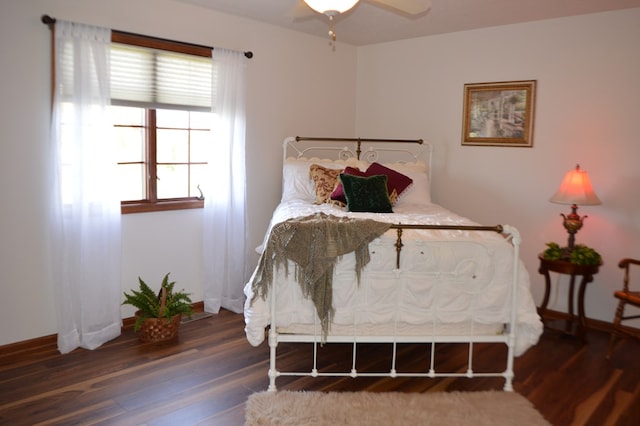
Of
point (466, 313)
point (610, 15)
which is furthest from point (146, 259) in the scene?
point (610, 15)

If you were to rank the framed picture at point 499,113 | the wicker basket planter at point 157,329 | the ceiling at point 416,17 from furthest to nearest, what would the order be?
the framed picture at point 499,113
the ceiling at point 416,17
the wicker basket planter at point 157,329

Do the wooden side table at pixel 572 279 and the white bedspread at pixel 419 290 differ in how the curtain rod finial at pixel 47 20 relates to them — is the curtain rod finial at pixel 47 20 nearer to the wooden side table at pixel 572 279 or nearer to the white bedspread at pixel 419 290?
the white bedspread at pixel 419 290

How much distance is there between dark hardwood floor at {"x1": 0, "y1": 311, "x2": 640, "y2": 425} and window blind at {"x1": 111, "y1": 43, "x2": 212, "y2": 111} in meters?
1.67

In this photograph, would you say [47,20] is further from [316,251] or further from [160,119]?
[316,251]

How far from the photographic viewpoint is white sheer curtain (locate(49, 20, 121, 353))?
323cm

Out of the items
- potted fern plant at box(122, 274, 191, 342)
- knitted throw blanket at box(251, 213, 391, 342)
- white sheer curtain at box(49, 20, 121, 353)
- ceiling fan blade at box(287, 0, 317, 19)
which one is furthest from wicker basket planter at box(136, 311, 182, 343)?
ceiling fan blade at box(287, 0, 317, 19)

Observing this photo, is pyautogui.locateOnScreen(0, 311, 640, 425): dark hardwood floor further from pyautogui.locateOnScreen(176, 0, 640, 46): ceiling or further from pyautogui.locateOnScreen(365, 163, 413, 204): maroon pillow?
pyautogui.locateOnScreen(176, 0, 640, 46): ceiling

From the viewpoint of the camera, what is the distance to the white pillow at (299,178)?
4262 millimetres

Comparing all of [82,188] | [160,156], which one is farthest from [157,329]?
[160,156]

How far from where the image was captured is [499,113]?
4.42 m

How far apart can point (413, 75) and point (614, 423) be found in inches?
134

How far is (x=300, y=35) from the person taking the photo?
472 centimetres

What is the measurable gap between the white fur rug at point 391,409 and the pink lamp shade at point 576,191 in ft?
5.19

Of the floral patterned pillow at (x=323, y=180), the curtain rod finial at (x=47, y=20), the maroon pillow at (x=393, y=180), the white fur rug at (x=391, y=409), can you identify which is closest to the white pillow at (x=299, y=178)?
the floral patterned pillow at (x=323, y=180)
